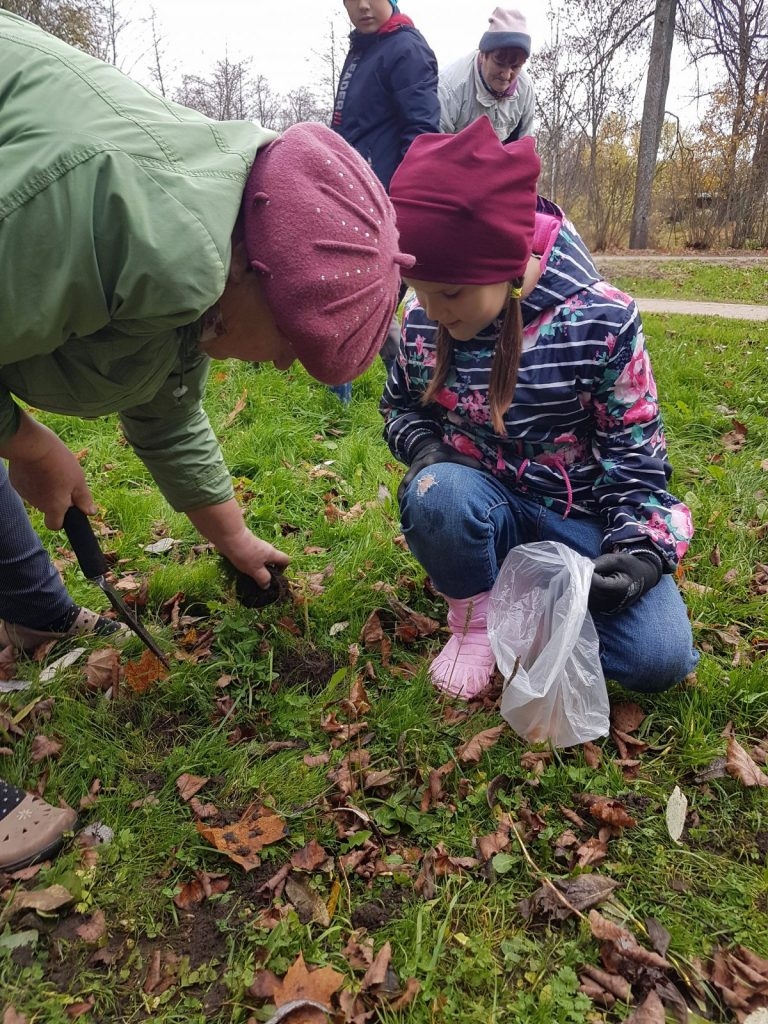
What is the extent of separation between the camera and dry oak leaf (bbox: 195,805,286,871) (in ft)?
4.97

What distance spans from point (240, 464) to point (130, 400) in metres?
1.74

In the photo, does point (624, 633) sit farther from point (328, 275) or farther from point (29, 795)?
point (29, 795)

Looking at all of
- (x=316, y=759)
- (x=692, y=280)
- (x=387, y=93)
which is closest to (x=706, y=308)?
(x=692, y=280)

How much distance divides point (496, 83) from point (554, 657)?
3.81 meters

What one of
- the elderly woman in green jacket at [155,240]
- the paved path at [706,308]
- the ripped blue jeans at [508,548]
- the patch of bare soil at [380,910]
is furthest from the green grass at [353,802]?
the paved path at [706,308]

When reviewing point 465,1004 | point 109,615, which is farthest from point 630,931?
point 109,615

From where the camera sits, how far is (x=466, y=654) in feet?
6.61

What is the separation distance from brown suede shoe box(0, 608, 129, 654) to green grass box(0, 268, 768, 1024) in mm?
69

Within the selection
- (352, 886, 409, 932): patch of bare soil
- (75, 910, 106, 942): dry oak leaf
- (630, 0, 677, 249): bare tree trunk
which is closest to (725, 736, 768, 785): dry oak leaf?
(352, 886, 409, 932): patch of bare soil

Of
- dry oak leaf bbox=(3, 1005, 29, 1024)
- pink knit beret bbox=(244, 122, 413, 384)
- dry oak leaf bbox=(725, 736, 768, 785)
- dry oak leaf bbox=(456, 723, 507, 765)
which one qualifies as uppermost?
pink knit beret bbox=(244, 122, 413, 384)

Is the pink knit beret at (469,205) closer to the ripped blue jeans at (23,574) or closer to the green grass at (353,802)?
the green grass at (353,802)

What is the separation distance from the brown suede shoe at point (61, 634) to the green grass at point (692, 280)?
7.44m

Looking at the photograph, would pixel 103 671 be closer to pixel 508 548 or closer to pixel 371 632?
pixel 371 632

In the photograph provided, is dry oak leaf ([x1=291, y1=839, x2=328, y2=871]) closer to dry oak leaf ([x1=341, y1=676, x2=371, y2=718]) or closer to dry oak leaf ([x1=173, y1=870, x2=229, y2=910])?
dry oak leaf ([x1=173, y1=870, x2=229, y2=910])
